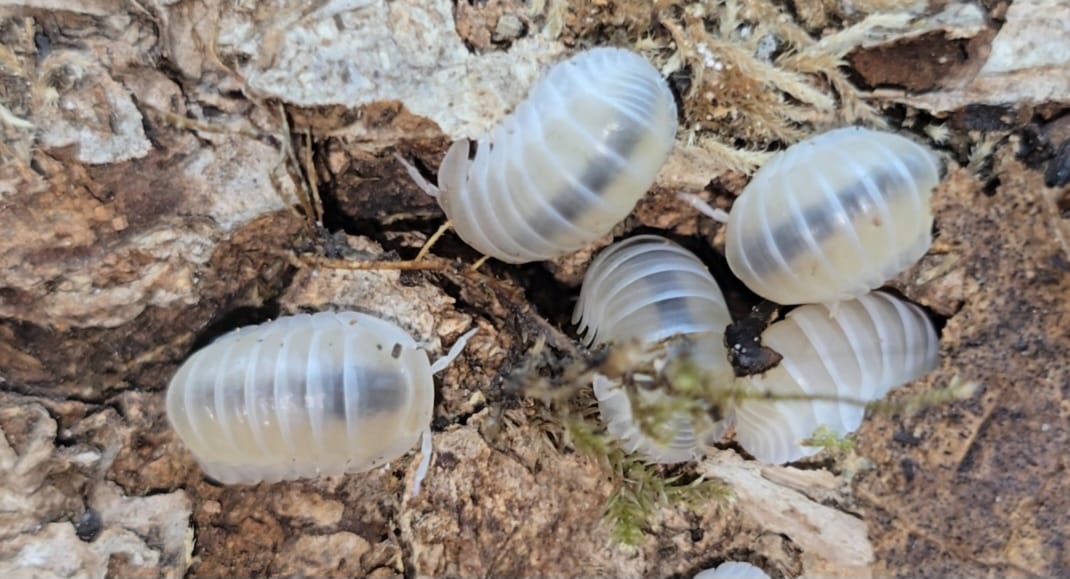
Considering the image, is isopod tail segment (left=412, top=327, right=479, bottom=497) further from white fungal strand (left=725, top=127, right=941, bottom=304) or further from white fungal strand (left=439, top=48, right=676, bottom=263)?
white fungal strand (left=725, top=127, right=941, bottom=304)

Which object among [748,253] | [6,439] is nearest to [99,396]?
[6,439]

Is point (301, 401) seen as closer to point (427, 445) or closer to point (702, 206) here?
point (427, 445)

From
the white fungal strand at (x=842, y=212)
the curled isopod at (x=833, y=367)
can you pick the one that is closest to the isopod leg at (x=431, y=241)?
the white fungal strand at (x=842, y=212)

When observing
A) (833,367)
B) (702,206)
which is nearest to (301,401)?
(702,206)

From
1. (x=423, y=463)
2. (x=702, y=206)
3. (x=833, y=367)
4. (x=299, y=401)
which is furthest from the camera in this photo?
(x=702, y=206)

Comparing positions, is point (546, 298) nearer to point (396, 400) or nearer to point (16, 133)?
point (396, 400)

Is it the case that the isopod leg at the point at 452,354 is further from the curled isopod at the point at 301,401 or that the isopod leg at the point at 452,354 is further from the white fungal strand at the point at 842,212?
the white fungal strand at the point at 842,212
